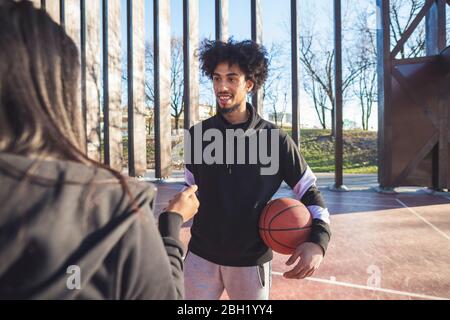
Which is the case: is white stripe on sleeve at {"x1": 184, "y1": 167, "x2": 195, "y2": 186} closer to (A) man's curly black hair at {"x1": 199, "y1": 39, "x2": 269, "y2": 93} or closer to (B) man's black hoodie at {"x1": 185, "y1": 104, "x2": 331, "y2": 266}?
(B) man's black hoodie at {"x1": 185, "y1": 104, "x2": 331, "y2": 266}

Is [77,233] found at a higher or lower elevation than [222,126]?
lower

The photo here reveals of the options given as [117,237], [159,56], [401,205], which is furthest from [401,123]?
[117,237]

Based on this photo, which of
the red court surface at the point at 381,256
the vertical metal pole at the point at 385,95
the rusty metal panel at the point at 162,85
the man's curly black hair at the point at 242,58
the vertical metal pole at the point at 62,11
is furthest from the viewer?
the vertical metal pole at the point at 62,11

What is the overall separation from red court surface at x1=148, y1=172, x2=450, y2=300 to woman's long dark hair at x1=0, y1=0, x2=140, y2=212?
2730 millimetres

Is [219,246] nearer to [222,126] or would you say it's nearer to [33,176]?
[222,126]

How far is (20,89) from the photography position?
0.82 m

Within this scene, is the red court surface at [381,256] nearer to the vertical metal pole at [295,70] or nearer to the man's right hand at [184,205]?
the man's right hand at [184,205]

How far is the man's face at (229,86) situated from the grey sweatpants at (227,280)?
1023mm

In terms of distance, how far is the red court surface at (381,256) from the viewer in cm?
316

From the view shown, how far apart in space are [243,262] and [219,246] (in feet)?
0.55

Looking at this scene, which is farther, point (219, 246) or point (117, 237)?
point (219, 246)

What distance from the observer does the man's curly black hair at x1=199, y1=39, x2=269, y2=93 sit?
2525 mm

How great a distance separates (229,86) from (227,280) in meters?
1.26

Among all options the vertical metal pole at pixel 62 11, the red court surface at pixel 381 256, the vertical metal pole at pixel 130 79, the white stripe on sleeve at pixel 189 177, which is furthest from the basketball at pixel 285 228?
the vertical metal pole at pixel 62 11
